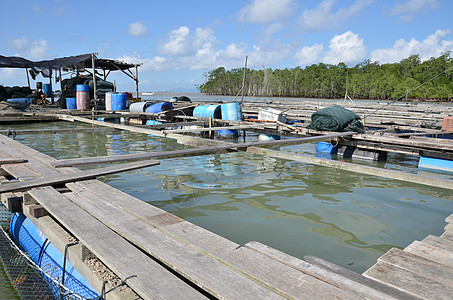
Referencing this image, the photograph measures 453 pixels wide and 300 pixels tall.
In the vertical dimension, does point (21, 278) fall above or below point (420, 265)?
below

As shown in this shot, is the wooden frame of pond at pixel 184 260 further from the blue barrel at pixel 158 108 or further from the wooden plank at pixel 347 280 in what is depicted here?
the blue barrel at pixel 158 108

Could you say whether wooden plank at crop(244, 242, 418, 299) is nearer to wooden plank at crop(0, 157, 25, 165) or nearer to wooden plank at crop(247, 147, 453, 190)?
wooden plank at crop(247, 147, 453, 190)

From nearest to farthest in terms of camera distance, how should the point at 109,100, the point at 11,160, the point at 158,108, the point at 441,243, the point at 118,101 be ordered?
the point at 441,243 < the point at 11,160 < the point at 158,108 < the point at 118,101 < the point at 109,100

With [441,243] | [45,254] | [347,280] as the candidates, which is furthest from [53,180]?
[441,243]

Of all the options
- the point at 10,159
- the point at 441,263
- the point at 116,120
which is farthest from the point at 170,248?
the point at 116,120

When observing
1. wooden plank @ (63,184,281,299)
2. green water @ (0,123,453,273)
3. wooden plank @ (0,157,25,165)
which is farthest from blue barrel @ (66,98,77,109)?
wooden plank @ (63,184,281,299)

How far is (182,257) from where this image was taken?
221 cm

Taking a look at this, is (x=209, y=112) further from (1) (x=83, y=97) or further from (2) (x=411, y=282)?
(2) (x=411, y=282)

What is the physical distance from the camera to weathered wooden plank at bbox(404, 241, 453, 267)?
2.28m

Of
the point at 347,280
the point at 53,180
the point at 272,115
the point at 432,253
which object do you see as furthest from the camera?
the point at 272,115

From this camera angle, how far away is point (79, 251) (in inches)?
102

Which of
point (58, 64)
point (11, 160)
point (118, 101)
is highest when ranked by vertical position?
point (58, 64)

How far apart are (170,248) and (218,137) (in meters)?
10.8

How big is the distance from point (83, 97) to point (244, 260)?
19902 millimetres
